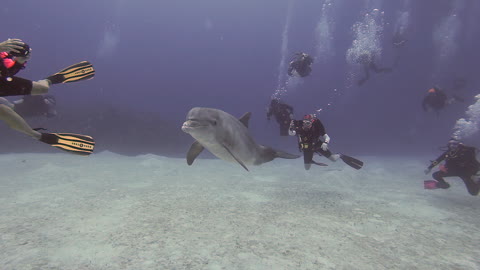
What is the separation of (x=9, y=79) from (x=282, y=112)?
7961 mm

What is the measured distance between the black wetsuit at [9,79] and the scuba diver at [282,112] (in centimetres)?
761

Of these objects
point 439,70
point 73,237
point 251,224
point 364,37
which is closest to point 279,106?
point 251,224

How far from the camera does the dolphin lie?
3884 mm

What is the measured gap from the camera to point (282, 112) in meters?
9.78

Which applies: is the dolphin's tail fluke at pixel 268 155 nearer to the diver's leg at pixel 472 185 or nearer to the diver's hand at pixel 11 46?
the diver's hand at pixel 11 46

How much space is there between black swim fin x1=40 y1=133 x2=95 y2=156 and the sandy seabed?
141cm

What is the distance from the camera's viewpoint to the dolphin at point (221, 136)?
3884 millimetres

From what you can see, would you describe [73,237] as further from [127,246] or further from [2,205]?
[2,205]

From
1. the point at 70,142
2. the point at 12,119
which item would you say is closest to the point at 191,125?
the point at 70,142

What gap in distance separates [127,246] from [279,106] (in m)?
7.25

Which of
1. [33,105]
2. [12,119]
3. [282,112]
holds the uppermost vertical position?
[12,119]

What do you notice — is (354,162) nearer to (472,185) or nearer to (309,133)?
(309,133)

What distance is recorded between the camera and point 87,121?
17.5 m

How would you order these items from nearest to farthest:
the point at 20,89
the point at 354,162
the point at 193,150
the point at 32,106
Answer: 1. the point at 20,89
2. the point at 193,150
3. the point at 354,162
4. the point at 32,106
